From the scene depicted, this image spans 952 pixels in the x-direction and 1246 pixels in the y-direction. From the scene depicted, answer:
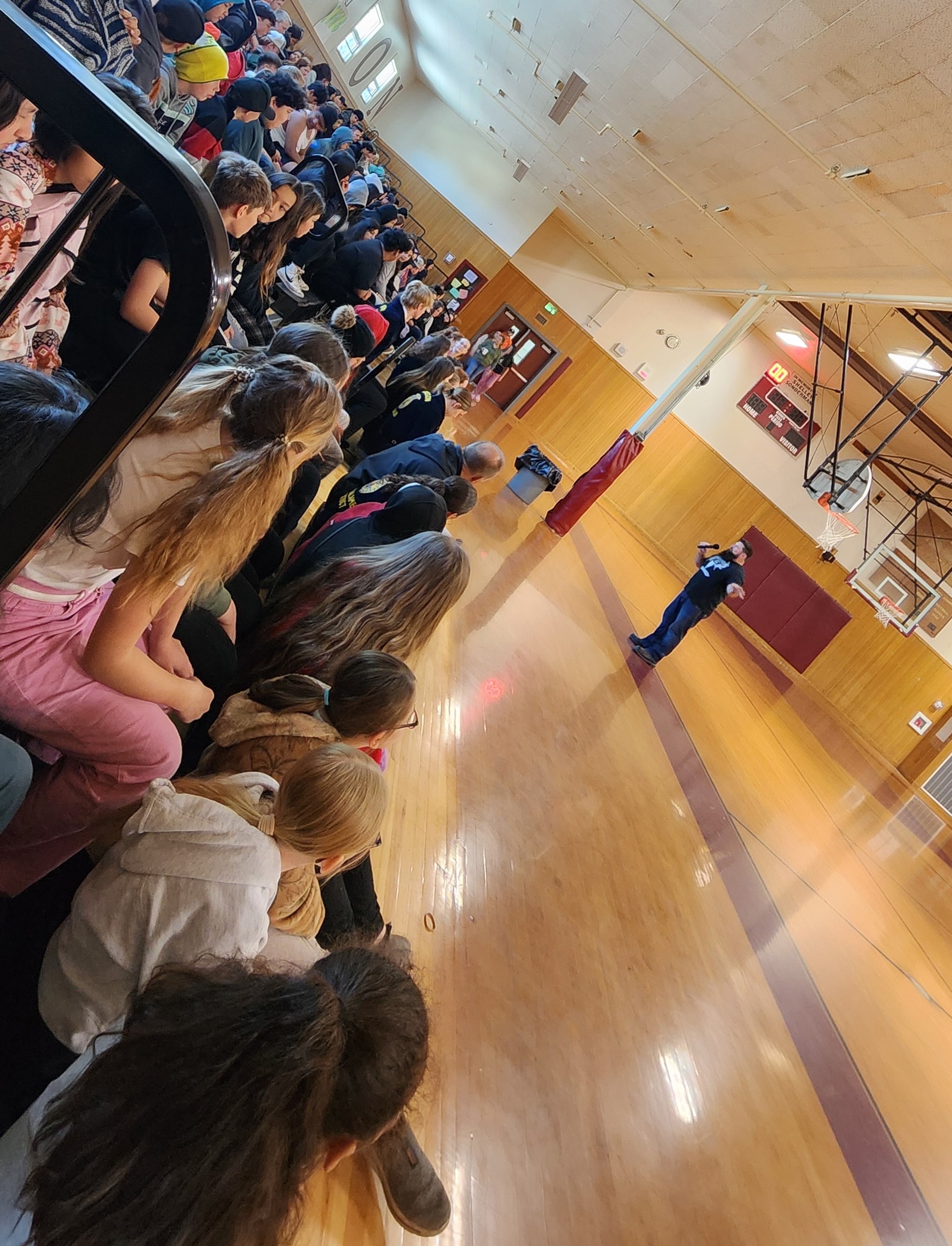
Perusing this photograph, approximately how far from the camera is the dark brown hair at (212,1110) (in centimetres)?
78

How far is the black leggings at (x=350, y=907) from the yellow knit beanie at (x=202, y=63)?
12.8ft

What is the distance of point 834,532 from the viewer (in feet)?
39.3

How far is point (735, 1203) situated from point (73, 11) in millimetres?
4315

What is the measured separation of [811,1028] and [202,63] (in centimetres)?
577

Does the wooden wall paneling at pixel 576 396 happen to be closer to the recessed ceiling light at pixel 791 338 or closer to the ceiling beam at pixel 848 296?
the recessed ceiling light at pixel 791 338

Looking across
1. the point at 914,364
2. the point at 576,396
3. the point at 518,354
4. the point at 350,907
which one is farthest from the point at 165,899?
the point at 518,354

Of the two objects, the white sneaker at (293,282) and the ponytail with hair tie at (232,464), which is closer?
the ponytail with hair tie at (232,464)

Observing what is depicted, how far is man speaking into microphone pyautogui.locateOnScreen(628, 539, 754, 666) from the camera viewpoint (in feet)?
22.8

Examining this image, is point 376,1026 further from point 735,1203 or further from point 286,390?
point 735,1203

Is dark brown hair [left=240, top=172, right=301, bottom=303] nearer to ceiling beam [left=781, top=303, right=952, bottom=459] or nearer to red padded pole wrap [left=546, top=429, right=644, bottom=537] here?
red padded pole wrap [left=546, top=429, right=644, bottom=537]

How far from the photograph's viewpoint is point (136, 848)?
1247 mm

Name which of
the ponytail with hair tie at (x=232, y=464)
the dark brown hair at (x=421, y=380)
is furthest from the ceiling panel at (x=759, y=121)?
the ponytail with hair tie at (x=232, y=464)

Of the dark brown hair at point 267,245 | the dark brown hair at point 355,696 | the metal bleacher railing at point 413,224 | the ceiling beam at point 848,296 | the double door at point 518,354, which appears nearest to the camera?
the dark brown hair at point 355,696

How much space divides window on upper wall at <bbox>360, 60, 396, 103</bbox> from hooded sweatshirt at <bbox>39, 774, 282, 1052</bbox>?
1504 centimetres
